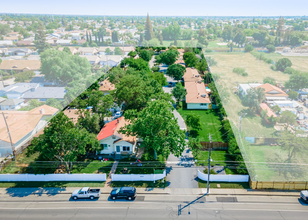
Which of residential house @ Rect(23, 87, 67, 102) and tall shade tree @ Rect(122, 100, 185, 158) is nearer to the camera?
residential house @ Rect(23, 87, 67, 102)

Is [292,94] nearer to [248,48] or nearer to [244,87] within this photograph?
[244,87]

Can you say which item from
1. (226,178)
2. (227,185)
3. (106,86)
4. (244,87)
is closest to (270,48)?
(244,87)

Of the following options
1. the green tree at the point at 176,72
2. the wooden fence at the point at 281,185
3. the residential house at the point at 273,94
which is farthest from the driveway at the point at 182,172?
the green tree at the point at 176,72

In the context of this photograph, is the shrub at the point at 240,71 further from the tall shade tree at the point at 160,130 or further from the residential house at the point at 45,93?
the residential house at the point at 45,93

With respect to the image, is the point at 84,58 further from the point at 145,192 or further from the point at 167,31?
the point at 167,31

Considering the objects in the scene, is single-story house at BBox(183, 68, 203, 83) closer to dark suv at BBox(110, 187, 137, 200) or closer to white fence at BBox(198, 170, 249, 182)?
white fence at BBox(198, 170, 249, 182)

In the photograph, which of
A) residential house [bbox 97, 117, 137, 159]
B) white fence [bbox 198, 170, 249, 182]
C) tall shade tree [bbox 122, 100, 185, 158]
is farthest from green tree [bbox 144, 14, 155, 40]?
white fence [bbox 198, 170, 249, 182]
